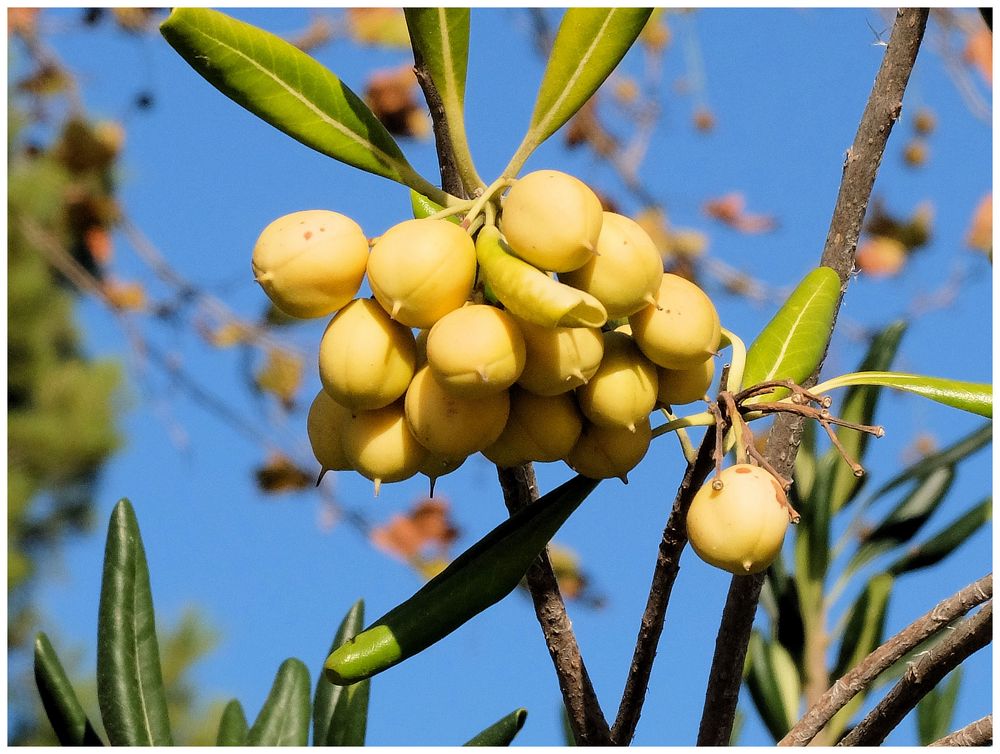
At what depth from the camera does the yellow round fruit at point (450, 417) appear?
2.46 feet

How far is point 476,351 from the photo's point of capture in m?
0.71

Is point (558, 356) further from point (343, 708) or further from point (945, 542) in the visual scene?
point (945, 542)

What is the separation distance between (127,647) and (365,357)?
1.65 feet

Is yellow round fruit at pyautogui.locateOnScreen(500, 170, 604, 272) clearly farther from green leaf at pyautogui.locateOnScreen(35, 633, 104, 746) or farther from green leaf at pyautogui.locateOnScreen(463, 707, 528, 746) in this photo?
green leaf at pyautogui.locateOnScreen(35, 633, 104, 746)

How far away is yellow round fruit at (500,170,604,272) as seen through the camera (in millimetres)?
730

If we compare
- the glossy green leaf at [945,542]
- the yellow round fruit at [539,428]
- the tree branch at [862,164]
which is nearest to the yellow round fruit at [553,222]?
the yellow round fruit at [539,428]

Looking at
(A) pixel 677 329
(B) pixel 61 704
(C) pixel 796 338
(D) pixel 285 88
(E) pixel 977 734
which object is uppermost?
(D) pixel 285 88

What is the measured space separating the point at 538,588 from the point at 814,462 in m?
0.79

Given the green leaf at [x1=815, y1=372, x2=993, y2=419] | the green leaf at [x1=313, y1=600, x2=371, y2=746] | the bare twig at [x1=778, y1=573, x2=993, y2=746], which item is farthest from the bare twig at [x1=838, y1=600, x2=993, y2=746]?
the green leaf at [x1=313, y1=600, x2=371, y2=746]

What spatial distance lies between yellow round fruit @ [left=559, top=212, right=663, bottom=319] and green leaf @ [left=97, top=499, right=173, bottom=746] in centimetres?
55

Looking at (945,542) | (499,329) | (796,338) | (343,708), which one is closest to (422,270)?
(499,329)

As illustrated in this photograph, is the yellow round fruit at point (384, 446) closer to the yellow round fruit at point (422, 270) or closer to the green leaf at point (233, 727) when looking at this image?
the yellow round fruit at point (422, 270)

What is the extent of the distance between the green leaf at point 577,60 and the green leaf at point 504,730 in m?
0.52

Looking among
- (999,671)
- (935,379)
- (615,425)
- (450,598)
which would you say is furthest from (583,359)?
(999,671)
